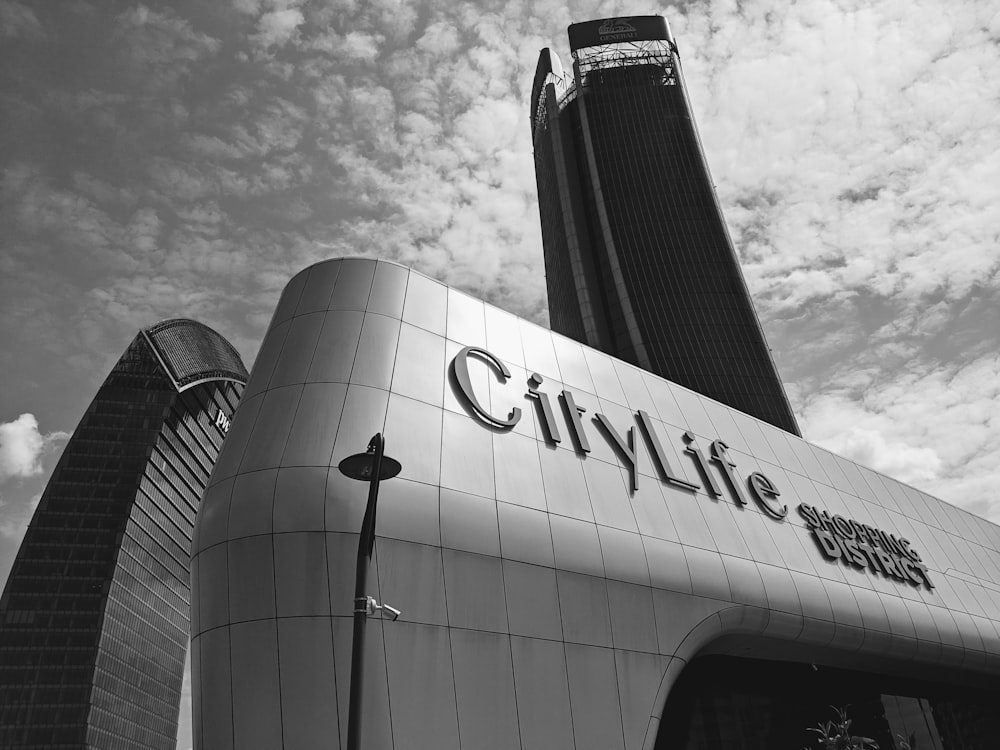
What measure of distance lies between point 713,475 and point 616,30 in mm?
116968

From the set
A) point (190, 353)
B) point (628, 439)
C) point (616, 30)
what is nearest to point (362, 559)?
point (628, 439)

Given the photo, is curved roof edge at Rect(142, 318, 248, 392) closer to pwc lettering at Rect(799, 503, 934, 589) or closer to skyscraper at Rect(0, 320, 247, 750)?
skyscraper at Rect(0, 320, 247, 750)

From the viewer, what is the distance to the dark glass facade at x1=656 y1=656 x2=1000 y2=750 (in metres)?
18.5

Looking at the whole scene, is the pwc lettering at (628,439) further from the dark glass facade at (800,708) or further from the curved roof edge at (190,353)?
the curved roof edge at (190,353)

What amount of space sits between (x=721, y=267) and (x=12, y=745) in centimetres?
11785

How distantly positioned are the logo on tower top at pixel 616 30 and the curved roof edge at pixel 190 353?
3519 inches

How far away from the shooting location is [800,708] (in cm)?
2064

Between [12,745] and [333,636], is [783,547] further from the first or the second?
[12,745]

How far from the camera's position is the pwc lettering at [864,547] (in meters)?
22.8

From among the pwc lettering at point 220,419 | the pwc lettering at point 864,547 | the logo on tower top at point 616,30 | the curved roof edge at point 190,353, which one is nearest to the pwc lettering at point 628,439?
the pwc lettering at point 864,547

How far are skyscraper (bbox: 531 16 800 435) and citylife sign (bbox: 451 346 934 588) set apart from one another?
64634 millimetres

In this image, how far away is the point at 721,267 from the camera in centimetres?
9875

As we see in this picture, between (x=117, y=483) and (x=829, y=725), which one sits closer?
(x=829, y=725)

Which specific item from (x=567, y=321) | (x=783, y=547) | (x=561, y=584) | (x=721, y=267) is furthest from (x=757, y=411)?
(x=561, y=584)
